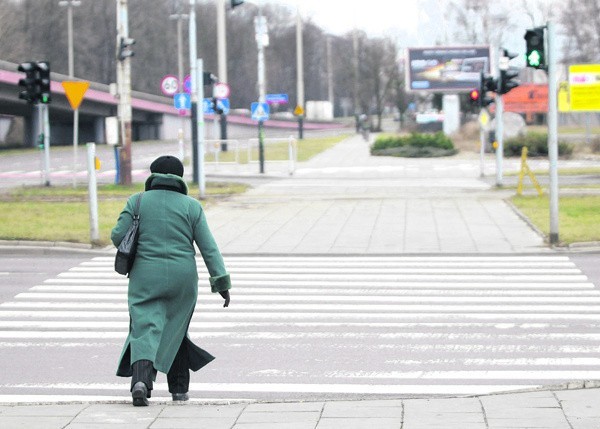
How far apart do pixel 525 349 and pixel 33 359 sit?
4.30m

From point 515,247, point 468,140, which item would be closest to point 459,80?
point 468,140

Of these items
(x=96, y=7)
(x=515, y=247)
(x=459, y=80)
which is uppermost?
(x=96, y=7)

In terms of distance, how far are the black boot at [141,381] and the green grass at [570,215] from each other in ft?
44.8

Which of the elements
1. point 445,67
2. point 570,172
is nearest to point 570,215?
point 570,172

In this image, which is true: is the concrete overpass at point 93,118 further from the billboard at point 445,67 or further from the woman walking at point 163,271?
the woman walking at point 163,271

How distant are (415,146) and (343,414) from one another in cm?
5227

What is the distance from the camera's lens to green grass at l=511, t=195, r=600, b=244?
21547 millimetres

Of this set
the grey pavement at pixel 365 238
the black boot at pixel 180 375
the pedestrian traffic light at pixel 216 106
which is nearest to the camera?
the grey pavement at pixel 365 238

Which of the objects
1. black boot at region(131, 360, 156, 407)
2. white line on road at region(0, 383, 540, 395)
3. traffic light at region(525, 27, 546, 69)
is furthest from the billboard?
black boot at region(131, 360, 156, 407)

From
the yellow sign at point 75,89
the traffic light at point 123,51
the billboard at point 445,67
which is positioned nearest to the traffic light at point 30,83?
the traffic light at point 123,51

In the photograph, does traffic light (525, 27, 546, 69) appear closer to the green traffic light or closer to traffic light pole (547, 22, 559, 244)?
the green traffic light

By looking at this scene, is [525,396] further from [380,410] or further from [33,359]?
[33,359]

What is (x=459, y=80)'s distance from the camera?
240 feet

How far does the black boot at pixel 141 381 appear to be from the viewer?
7891 millimetres
